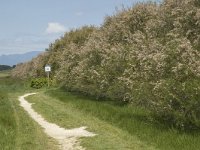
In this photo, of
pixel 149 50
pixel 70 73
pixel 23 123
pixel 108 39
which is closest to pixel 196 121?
pixel 149 50

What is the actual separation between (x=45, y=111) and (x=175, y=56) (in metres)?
13.2

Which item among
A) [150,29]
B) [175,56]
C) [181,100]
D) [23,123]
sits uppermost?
[150,29]

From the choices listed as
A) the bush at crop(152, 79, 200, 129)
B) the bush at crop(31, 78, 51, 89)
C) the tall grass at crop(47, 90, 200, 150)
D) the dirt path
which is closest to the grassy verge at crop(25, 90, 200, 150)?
the tall grass at crop(47, 90, 200, 150)

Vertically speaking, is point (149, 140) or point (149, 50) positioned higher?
point (149, 50)

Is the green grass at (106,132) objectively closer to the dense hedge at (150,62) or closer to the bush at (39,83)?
the dense hedge at (150,62)

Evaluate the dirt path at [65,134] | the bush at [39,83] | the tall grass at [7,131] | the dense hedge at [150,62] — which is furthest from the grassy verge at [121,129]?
the bush at [39,83]

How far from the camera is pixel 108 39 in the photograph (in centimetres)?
3959

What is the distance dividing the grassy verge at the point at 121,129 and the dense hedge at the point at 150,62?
855 millimetres

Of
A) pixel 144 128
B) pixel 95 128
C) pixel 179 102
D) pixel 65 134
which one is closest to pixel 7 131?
pixel 65 134

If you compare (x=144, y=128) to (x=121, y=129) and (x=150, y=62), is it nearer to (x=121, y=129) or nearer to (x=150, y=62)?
(x=121, y=129)

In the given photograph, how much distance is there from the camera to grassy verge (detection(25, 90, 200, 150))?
645 inches

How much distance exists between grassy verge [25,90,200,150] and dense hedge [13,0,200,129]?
855 millimetres

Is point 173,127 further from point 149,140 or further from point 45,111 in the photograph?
point 45,111

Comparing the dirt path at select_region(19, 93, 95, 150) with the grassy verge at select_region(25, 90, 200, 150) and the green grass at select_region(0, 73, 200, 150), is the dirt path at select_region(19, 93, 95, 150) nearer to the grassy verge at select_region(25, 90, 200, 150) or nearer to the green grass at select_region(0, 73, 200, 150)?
the green grass at select_region(0, 73, 200, 150)
